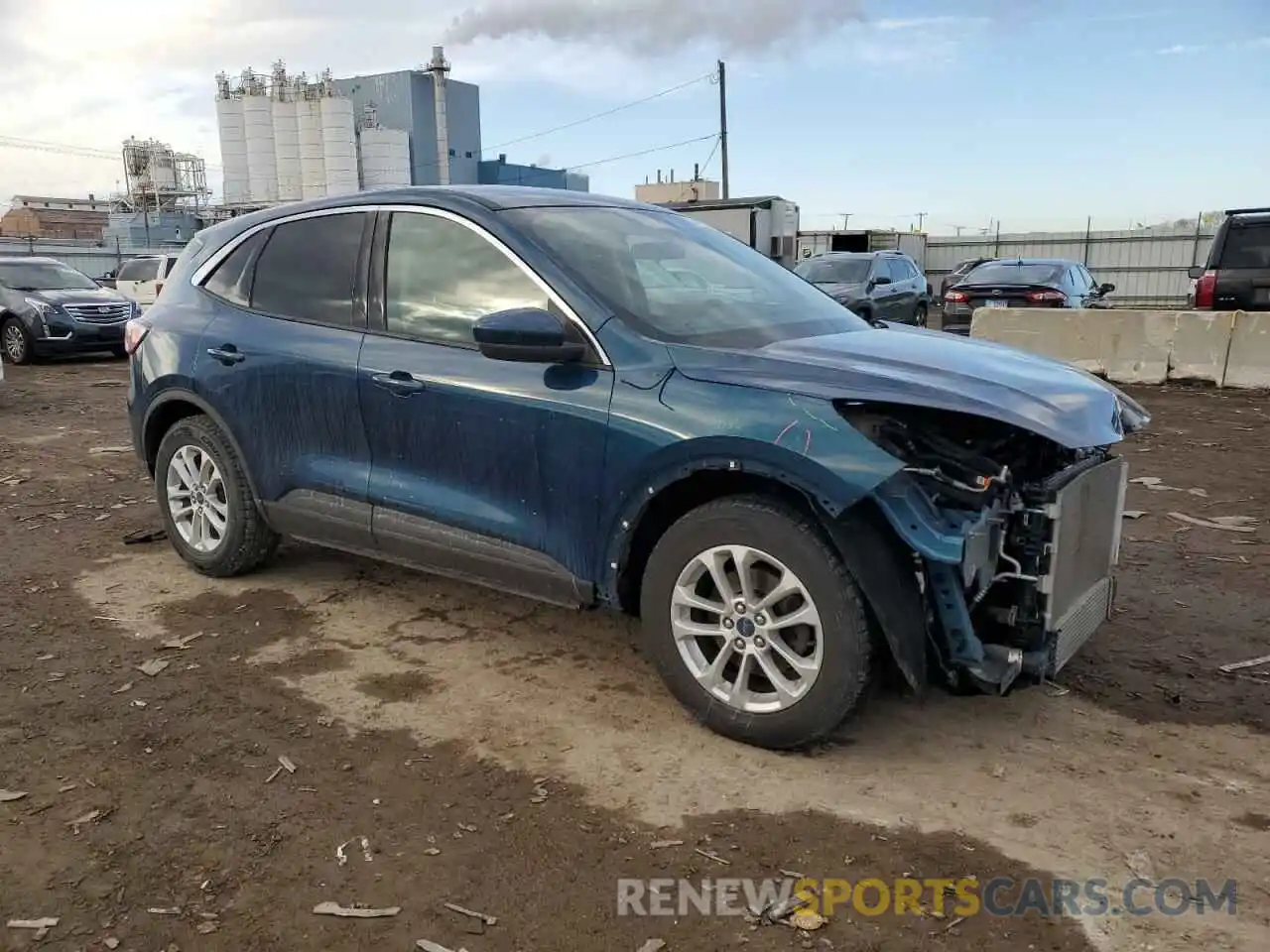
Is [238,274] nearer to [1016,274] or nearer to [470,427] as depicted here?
[470,427]

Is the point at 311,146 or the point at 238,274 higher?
the point at 311,146

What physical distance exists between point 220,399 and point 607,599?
229 centimetres

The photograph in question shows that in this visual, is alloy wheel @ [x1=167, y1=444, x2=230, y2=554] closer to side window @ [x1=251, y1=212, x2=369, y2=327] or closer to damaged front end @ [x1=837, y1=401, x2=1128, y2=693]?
side window @ [x1=251, y1=212, x2=369, y2=327]

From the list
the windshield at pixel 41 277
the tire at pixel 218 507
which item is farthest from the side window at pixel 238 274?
the windshield at pixel 41 277

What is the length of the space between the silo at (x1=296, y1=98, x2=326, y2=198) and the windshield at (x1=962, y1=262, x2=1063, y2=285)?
4747 cm

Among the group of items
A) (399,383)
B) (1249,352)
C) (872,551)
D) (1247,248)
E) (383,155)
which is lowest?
(1249,352)

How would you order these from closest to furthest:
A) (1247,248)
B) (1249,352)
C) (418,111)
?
1. (1249,352)
2. (1247,248)
3. (418,111)

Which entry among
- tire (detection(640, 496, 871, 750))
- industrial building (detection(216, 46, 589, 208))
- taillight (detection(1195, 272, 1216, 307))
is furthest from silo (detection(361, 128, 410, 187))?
tire (detection(640, 496, 871, 750))

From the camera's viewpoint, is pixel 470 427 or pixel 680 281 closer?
pixel 470 427

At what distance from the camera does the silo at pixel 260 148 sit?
56156 millimetres

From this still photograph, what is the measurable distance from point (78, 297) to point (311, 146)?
4360 cm

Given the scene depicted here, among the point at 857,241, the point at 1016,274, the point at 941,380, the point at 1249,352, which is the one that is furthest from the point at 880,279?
the point at 857,241

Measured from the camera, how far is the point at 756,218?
24969mm

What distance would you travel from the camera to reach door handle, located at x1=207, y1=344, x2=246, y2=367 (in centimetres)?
461
